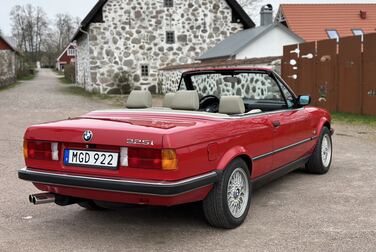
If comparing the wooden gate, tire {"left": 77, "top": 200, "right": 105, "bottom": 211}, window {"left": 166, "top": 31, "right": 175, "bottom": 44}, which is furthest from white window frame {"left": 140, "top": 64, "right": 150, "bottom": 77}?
tire {"left": 77, "top": 200, "right": 105, "bottom": 211}

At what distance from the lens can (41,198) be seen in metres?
4.32

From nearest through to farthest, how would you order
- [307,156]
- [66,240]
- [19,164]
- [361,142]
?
[66,240] → [307,156] → [19,164] → [361,142]

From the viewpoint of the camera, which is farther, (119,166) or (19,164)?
(19,164)

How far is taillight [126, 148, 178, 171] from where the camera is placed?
3.79 metres

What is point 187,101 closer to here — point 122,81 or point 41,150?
point 41,150

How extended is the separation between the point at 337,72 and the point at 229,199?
35.6ft

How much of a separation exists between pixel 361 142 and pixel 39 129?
7039 mm

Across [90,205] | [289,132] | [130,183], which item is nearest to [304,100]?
[289,132]

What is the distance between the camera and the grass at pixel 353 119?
12.5 meters

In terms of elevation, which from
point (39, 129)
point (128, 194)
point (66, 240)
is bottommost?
point (66, 240)

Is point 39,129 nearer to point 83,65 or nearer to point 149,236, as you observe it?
point 149,236

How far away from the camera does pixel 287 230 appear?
4359 millimetres

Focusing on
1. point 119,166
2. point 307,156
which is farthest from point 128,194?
point 307,156

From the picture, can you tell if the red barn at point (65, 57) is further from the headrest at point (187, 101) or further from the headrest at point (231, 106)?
the headrest at point (231, 106)
